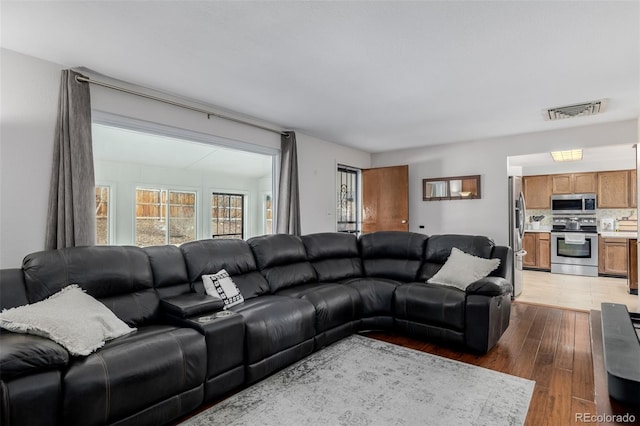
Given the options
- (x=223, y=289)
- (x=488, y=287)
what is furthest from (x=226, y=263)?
(x=488, y=287)

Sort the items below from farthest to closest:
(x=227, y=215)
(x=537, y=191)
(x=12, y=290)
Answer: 1. (x=537, y=191)
2. (x=227, y=215)
3. (x=12, y=290)

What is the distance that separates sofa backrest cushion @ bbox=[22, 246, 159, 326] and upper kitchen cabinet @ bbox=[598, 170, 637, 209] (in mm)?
8097

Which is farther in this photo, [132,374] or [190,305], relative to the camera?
[190,305]

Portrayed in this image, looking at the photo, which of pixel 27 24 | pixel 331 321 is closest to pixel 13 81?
pixel 27 24

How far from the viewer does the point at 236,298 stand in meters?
2.80

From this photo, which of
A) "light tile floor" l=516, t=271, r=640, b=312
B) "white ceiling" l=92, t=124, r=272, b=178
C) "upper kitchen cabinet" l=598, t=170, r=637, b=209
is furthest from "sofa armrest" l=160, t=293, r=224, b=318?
"upper kitchen cabinet" l=598, t=170, r=637, b=209

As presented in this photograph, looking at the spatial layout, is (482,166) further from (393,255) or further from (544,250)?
(544,250)

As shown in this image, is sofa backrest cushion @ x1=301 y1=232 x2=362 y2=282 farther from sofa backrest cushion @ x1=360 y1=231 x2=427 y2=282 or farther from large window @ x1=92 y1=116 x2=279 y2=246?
large window @ x1=92 y1=116 x2=279 y2=246

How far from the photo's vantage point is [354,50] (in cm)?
233

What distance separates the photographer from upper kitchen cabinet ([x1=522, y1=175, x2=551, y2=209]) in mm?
7176

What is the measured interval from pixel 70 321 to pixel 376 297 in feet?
8.53

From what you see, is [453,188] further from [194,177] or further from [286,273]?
[194,177]

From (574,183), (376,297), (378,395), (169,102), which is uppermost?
(169,102)

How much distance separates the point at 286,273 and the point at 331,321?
2.43ft
